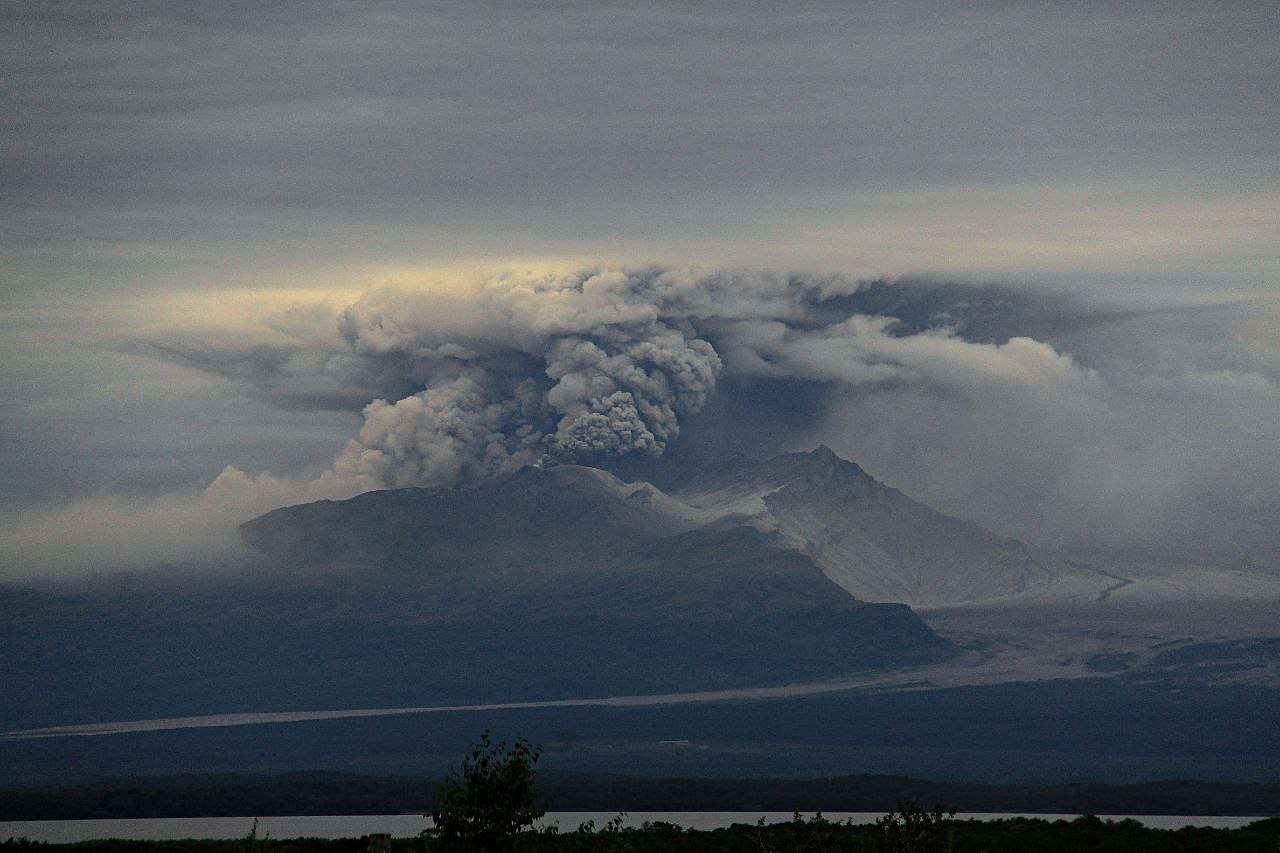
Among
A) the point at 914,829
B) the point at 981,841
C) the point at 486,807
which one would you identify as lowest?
the point at 914,829

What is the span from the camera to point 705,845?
255ft

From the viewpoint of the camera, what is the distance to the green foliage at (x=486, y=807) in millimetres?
45281

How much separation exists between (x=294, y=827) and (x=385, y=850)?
14380cm

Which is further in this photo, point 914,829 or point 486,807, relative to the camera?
point 486,807

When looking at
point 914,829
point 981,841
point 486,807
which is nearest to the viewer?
point 914,829

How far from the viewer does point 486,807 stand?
1797 inches

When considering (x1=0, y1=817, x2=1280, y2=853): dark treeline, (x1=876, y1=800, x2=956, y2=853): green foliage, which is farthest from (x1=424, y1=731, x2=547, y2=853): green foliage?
(x1=0, y1=817, x2=1280, y2=853): dark treeline

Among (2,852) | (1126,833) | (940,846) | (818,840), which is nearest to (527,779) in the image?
(818,840)

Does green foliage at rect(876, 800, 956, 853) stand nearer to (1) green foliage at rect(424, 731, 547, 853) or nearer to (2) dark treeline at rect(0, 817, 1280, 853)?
(1) green foliage at rect(424, 731, 547, 853)

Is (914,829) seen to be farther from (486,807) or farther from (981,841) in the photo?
(981,841)

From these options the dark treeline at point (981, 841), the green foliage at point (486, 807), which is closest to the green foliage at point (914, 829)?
the green foliage at point (486, 807)

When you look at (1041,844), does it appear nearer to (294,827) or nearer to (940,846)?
(940,846)

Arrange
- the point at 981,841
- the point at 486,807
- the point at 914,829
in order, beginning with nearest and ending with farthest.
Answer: the point at 914,829 → the point at 486,807 → the point at 981,841

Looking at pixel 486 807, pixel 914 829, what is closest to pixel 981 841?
pixel 914 829
